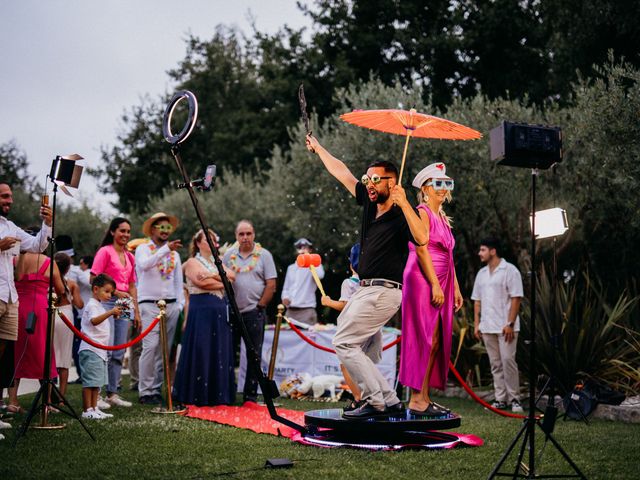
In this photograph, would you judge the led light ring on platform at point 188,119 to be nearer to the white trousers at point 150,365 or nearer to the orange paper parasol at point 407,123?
the orange paper parasol at point 407,123

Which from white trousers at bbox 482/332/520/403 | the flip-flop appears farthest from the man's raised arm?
the flip-flop

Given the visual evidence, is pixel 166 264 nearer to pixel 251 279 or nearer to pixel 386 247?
pixel 251 279

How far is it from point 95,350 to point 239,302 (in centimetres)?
207

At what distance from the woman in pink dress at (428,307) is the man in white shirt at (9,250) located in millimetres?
3243

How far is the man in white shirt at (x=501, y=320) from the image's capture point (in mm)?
8992

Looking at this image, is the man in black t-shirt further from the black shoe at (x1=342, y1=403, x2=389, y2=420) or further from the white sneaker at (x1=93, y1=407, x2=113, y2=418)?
the white sneaker at (x1=93, y1=407, x2=113, y2=418)

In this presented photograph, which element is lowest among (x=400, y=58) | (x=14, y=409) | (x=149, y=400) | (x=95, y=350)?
(x=149, y=400)

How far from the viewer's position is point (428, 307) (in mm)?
6059

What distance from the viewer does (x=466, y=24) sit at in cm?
2591

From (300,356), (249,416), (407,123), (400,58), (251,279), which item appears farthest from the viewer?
(400,58)

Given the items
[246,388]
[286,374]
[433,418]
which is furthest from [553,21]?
[433,418]

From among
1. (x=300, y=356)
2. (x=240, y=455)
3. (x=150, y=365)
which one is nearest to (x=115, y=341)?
(x=150, y=365)

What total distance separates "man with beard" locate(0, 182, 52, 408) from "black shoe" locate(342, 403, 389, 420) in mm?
3159

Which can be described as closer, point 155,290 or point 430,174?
point 430,174
